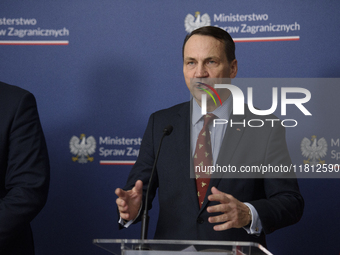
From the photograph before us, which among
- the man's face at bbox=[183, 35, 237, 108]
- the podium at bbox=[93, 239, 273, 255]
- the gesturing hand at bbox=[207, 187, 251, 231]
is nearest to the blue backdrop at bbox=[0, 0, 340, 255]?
A: the man's face at bbox=[183, 35, 237, 108]

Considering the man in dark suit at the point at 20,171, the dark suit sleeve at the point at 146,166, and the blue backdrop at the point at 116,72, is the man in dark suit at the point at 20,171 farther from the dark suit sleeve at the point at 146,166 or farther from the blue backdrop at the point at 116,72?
the blue backdrop at the point at 116,72

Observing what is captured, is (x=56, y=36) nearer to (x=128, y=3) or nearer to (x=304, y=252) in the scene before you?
(x=128, y=3)

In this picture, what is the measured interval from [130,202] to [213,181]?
0.42 metres

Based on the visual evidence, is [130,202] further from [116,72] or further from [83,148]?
[116,72]

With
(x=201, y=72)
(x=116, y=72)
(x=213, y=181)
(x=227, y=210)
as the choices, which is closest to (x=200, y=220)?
(x=213, y=181)

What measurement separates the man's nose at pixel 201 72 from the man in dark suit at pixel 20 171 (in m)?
0.81

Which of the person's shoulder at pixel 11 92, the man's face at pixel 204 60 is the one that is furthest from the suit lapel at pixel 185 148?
the person's shoulder at pixel 11 92

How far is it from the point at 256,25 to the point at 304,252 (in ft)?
4.97

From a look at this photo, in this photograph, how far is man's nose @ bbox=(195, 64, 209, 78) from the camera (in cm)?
184

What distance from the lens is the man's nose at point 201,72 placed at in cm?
184

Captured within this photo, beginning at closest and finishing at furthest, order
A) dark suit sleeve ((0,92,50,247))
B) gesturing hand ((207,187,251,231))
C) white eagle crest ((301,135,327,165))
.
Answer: gesturing hand ((207,187,251,231)), dark suit sleeve ((0,92,50,247)), white eagle crest ((301,135,327,165))

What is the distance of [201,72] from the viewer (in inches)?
72.4

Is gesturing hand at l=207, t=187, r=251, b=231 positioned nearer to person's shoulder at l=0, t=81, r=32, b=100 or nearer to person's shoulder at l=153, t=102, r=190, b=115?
person's shoulder at l=153, t=102, r=190, b=115

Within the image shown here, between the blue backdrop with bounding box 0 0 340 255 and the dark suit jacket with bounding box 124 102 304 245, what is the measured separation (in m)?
0.67
